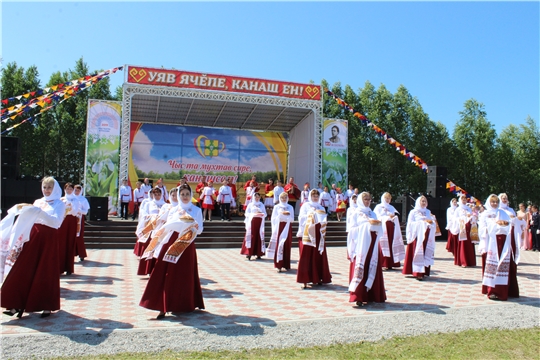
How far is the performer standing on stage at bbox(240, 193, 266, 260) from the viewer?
11.6 metres

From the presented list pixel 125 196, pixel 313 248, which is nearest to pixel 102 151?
pixel 125 196

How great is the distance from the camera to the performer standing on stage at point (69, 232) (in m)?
8.55

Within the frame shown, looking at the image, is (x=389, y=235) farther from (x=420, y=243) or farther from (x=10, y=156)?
(x=10, y=156)

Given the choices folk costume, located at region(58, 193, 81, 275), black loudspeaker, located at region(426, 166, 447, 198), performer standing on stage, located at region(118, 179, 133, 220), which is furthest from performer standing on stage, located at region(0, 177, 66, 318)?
black loudspeaker, located at region(426, 166, 447, 198)

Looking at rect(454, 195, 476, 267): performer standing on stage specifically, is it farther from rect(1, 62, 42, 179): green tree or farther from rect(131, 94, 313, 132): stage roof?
rect(1, 62, 42, 179): green tree

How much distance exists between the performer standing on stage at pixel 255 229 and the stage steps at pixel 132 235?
3.36m

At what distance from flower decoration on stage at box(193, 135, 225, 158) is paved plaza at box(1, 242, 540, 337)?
11.8 m

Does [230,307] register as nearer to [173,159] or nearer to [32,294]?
[32,294]

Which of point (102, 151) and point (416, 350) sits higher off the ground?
point (102, 151)

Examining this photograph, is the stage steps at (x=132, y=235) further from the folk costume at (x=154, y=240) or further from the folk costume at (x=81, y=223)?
the folk costume at (x=154, y=240)

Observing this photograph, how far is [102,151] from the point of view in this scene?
703 inches

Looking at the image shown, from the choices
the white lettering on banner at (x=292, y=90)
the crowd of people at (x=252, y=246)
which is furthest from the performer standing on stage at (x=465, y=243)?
the white lettering on banner at (x=292, y=90)

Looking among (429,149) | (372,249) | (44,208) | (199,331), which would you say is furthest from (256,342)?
(429,149)

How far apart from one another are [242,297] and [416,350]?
307cm
